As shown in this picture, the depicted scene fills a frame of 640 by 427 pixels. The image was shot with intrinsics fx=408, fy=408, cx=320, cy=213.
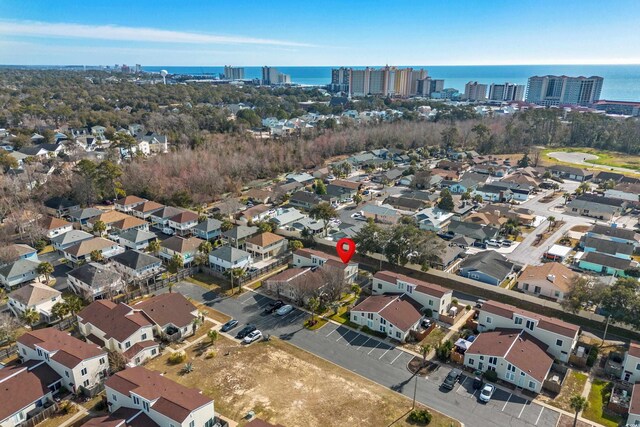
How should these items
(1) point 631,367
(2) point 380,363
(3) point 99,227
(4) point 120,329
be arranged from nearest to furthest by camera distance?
1. (1) point 631,367
2. (2) point 380,363
3. (4) point 120,329
4. (3) point 99,227

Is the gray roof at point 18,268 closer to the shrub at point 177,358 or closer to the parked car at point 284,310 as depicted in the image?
the shrub at point 177,358

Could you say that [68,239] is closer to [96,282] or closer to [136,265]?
[136,265]

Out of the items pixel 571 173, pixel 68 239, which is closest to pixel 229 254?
pixel 68 239

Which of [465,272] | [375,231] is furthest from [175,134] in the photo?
[465,272]

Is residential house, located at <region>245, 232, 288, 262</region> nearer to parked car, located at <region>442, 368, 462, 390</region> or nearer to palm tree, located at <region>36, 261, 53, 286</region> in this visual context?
palm tree, located at <region>36, 261, 53, 286</region>

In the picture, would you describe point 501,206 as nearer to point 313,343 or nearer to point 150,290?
point 313,343

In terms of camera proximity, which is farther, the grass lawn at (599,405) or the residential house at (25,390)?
the grass lawn at (599,405)

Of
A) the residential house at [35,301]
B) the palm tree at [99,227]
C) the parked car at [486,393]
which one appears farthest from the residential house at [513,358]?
the palm tree at [99,227]
